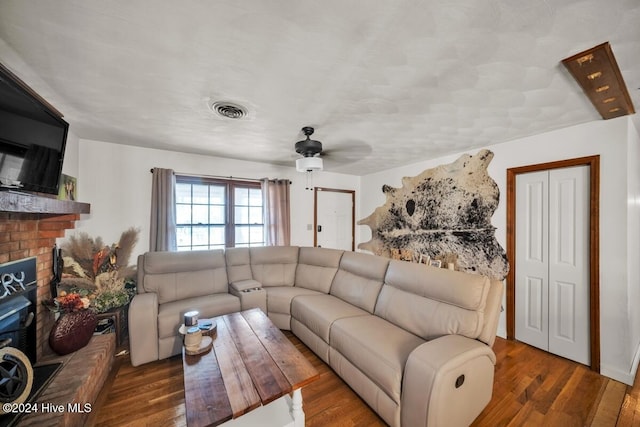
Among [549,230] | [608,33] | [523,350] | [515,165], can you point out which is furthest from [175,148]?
[523,350]

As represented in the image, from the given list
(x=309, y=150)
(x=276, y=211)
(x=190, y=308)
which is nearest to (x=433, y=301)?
(x=309, y=150)

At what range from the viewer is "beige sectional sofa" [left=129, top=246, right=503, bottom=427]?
1.43m

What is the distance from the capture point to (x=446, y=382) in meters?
1.32

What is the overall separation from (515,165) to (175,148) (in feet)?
13.7

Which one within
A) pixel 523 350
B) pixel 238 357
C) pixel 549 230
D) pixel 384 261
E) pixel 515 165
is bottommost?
pixel 523 350

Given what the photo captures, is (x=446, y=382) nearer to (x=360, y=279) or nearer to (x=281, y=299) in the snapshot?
(x=360, y=279)

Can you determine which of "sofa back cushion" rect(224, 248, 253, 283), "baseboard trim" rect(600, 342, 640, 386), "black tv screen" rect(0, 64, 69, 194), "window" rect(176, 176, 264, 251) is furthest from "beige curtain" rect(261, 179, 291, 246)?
"baseboard trim" rect(600, 342, 640, 386)

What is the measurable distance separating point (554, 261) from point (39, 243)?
4820 mm

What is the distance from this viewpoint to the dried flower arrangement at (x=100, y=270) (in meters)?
2.50

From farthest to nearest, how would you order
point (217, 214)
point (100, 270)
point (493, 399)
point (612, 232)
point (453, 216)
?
point (217, 214)
point (453, 216)
point (100, 270)
point (612, 232)
point (493, 399)

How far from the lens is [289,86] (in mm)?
1644

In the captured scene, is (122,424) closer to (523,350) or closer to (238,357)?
(238,357)

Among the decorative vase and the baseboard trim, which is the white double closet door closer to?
the baseboard trim

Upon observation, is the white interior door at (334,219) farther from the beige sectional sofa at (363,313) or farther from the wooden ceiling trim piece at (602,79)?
the wooden ceiling trim piece at (602,79)
